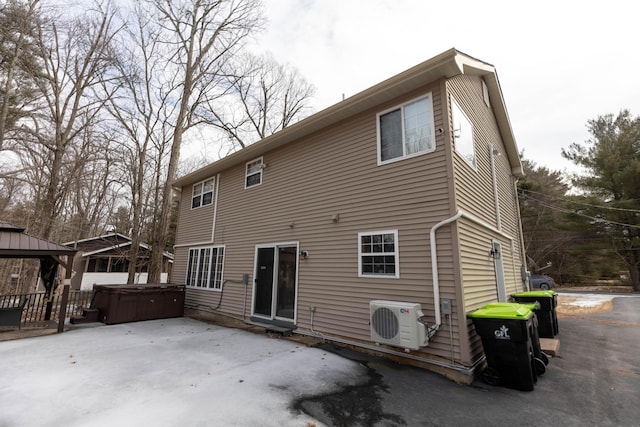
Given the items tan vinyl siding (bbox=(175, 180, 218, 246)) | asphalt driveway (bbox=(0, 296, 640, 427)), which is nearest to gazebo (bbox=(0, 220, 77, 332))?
asphalt driveway (bbox=(0, 296, 640, 427))

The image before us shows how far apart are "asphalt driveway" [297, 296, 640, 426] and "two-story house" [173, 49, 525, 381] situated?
1.46 feet

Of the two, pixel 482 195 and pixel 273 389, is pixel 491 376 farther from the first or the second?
pixel 482 195

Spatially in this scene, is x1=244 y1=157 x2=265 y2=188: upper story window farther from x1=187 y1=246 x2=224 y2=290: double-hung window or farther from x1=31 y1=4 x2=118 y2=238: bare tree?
x1=31 y1=4 x2=118 y2=238: bare tree

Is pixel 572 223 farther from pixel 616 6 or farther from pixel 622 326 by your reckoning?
pixel 616 6

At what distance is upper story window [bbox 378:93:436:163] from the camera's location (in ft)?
16.5

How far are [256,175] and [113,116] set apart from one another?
9333mm

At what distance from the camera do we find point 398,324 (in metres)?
4.30

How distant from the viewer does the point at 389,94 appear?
5375mm

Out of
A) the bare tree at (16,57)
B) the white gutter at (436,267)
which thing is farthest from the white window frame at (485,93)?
the bare tree at (16,57)

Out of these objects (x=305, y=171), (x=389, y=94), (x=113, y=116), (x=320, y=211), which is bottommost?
(x=320, y=211)

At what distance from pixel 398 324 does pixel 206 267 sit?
273 inches

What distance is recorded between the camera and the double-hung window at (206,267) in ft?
28.5

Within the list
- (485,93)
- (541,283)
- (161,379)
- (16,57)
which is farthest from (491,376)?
(541,283)

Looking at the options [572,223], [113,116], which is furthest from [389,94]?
[572,223]
